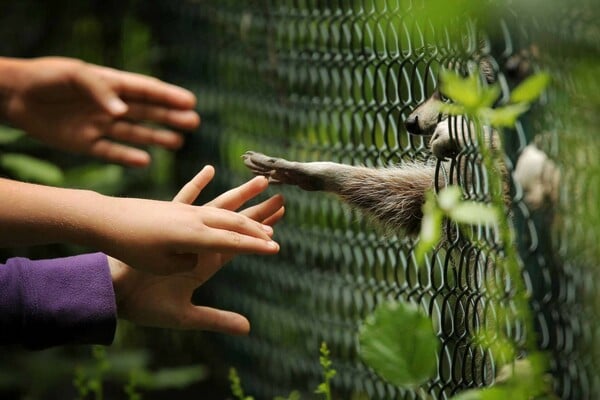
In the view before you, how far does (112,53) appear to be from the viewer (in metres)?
4.83

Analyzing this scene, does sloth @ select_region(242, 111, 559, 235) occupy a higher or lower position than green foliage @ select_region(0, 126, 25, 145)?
higher

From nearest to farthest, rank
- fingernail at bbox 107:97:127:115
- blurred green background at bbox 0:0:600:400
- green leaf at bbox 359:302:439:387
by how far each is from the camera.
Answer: green leaf at bbox 359:302:439:387 → blurred green background at bbox 0:0:600:400 → fingernail at bbox 107:97:127:115

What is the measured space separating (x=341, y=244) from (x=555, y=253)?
1435mm

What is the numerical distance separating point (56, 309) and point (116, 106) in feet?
1.30

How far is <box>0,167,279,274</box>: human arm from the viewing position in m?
1.62

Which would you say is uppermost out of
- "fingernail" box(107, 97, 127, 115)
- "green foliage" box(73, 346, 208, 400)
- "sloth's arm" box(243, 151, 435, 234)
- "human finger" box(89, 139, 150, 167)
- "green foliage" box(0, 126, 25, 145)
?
"fingernail" box(107, 97, 127, 115)

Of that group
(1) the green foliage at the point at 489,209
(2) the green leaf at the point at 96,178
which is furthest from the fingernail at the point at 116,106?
(2) the green leaf at the point at 96,178

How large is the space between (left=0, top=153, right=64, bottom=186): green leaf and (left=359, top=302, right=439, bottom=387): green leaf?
2.60m

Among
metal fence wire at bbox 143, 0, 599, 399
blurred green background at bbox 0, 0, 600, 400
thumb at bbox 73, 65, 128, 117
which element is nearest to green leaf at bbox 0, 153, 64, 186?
blurred green background at bbox 0, 0, 600, 400

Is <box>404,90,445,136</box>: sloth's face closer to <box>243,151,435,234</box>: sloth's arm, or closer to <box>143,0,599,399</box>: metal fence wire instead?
<box>143,0,599,399</box>: metal fence wire

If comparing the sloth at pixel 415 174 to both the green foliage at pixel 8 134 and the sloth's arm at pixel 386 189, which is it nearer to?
the sloth's arm at pixel 386 189

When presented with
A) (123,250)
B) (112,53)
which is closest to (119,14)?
(112,53)

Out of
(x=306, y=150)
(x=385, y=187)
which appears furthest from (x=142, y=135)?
(x=306, y=150)

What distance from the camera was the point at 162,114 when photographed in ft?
6.76
